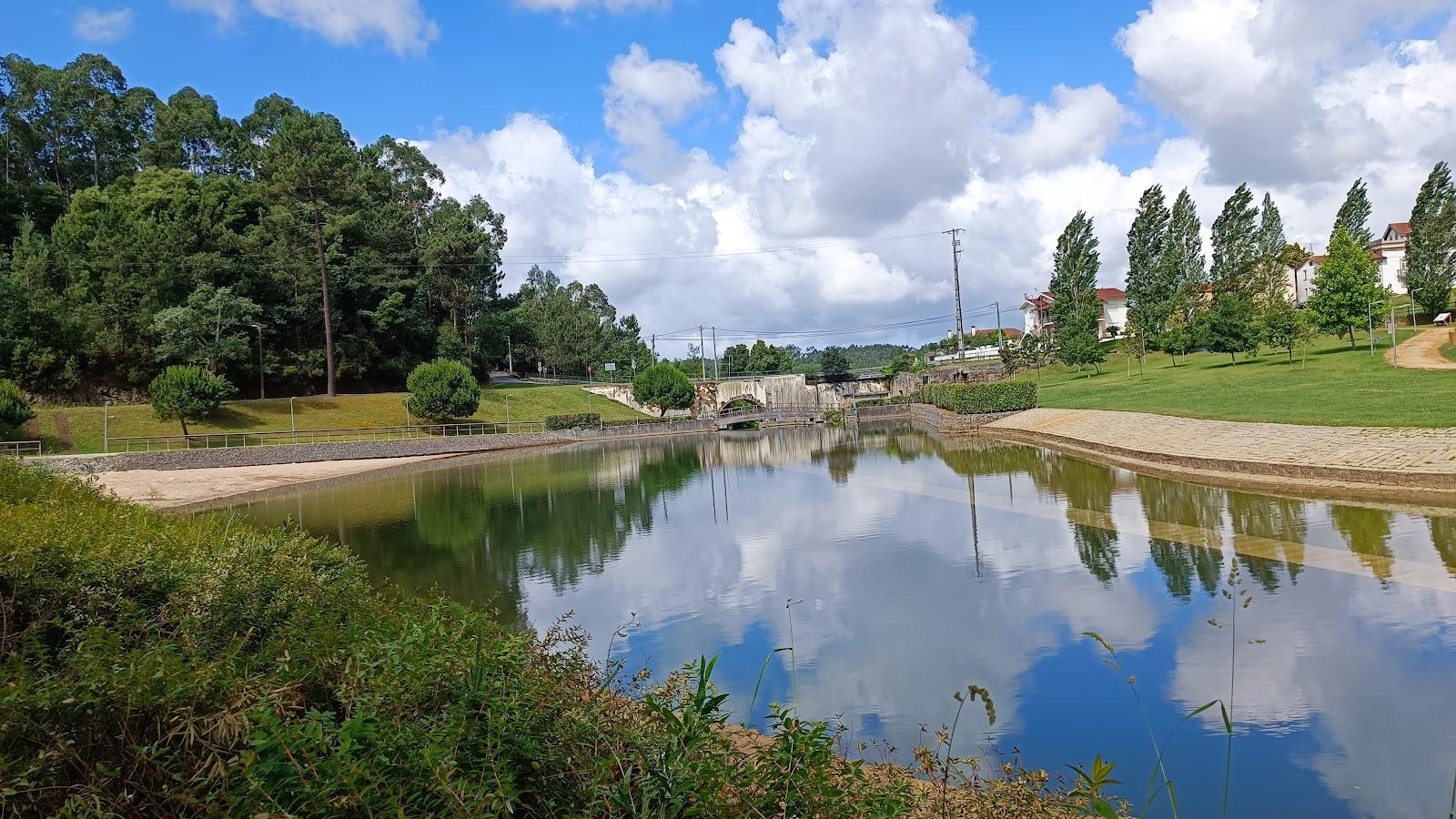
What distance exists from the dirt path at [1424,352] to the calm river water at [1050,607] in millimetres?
17618

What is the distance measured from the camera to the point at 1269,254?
6050cm

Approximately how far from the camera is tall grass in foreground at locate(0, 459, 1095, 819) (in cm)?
287

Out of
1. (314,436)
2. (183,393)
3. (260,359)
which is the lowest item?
(314,436)

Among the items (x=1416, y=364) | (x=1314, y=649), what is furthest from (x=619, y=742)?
(x=1416, y=364)

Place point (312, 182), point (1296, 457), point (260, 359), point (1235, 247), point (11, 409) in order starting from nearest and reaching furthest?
point (1296, 457)
point (11, 409)
point (260, 359)
point (312, 182)
point (1235, 247)

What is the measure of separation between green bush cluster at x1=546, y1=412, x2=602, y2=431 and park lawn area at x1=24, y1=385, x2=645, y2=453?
6.05ft

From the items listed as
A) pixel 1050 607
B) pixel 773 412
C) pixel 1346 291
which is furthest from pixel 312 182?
pixel 1346 291

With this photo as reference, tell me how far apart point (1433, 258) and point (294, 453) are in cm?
6233

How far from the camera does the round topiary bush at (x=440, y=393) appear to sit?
52.8 meters

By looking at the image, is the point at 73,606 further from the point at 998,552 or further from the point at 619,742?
the point at 998,552

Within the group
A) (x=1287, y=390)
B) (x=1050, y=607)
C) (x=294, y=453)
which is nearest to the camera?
(x=1050, y=607)

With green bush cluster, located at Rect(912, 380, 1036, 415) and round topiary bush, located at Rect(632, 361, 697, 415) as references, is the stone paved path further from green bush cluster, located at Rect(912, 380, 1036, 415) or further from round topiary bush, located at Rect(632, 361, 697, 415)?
round topiary bush, located at Rect(632, 361, 697, 415)

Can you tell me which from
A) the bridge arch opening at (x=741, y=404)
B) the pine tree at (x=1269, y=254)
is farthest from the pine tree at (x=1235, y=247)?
the bridge arch opening at (x=741, y=404)

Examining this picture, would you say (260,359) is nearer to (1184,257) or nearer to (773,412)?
(773,412)
